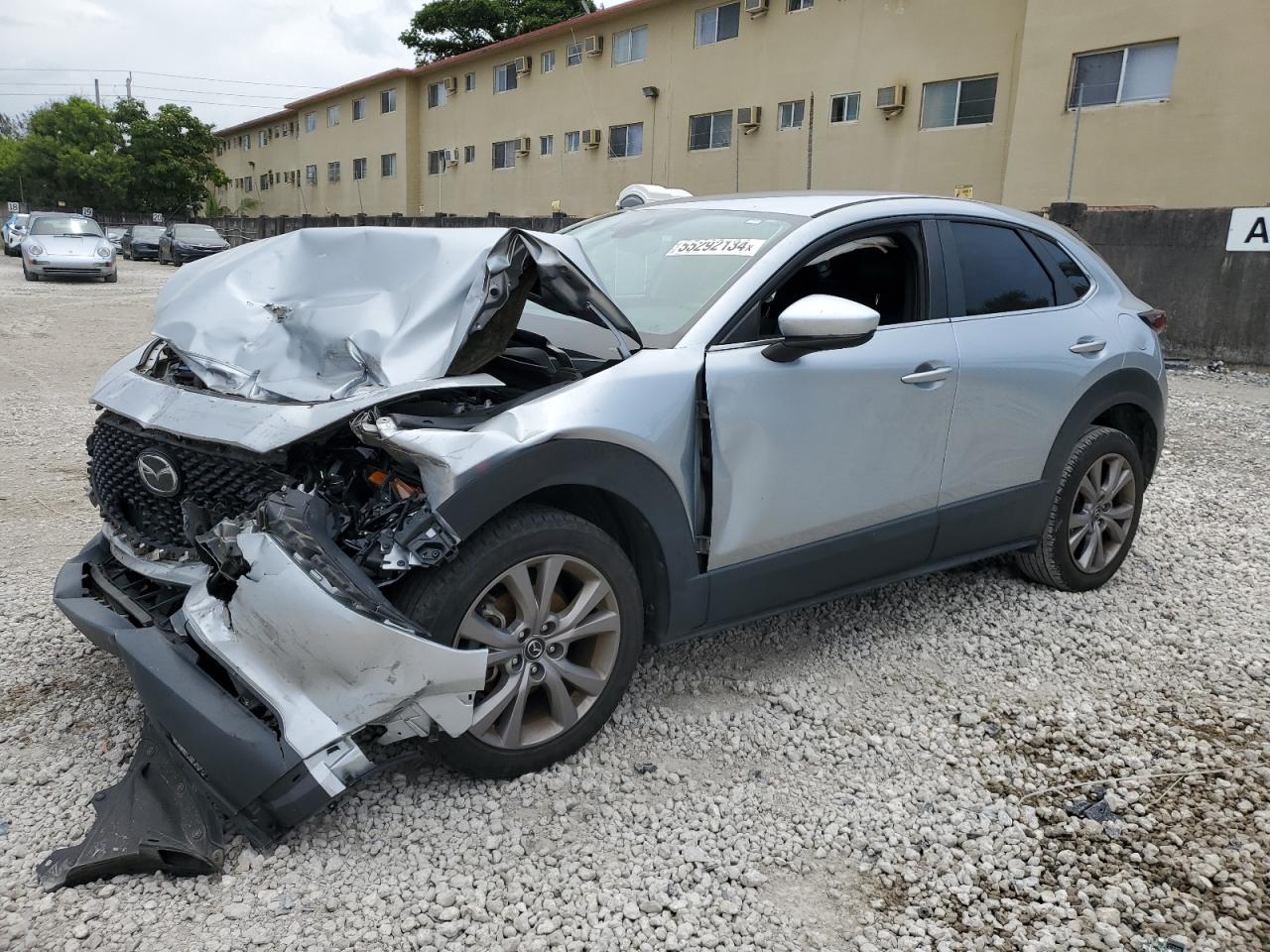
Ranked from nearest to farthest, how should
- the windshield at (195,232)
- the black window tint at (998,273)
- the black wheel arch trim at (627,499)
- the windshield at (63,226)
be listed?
the black wheel arch trim at (627,499) < the black window tint at (998,273) < the windshield at (63,226) < the windshield at (195,232)

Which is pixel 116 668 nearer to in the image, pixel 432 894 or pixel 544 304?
pixel 432 894

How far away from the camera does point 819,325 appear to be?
290cm

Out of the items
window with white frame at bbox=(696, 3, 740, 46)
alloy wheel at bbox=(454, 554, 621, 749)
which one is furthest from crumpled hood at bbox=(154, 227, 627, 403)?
window with white frame at bbox=(696, 3, 740, 46)

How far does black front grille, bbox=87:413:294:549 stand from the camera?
2668 millimetres

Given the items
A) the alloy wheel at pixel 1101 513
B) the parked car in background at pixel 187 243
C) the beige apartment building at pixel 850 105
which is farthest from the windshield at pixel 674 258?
the parked car in background at pixel 187 243

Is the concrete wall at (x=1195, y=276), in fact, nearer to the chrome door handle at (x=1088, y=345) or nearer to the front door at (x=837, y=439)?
the chrome door handle at (x=1088, y=345)

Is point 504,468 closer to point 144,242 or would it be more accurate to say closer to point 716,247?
point 716,247

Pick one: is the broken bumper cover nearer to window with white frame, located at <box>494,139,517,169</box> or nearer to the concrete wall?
the concrete wall

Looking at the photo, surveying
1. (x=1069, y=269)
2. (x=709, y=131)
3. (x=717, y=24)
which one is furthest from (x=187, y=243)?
(x=1069, y=269)

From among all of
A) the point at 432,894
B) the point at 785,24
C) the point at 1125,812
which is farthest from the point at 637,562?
the point at 785,24

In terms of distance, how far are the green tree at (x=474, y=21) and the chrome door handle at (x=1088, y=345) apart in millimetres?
38592

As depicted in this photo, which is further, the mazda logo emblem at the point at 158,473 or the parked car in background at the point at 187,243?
the parked car in background at the point at 187,243

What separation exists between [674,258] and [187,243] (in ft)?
91.7

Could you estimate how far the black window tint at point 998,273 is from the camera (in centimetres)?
374
